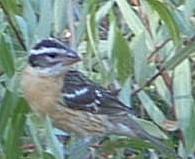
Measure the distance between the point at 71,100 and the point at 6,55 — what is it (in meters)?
0.82

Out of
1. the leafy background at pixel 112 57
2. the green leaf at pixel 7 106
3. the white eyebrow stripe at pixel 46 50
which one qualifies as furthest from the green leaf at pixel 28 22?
the green leaf at pixel 7 106

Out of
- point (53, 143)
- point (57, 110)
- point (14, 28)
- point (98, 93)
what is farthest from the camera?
point (57, 110)

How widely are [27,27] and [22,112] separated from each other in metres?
0.25

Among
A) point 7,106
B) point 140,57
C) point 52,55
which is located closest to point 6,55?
point 7,106

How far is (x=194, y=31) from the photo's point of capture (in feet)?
6.72

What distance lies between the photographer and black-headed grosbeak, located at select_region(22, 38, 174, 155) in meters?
2.30

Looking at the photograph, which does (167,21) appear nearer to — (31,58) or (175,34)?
(175,34)

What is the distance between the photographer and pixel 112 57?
1935 millimetres

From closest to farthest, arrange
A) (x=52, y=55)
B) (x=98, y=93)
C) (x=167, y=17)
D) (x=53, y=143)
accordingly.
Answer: (x=53, y=143), (x=167, y=17), (x=52, y=55), (x=98, y=93)

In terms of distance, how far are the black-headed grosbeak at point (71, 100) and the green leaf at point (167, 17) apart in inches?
15.8

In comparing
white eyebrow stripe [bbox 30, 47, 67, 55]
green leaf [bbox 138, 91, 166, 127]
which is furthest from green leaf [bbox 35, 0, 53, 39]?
green leaf [bbox 138, 91, 166, 127]

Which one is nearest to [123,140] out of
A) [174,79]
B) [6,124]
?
[174,79]

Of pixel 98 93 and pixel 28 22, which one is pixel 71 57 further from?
pixel 98 93

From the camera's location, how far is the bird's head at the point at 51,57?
6.65ft
